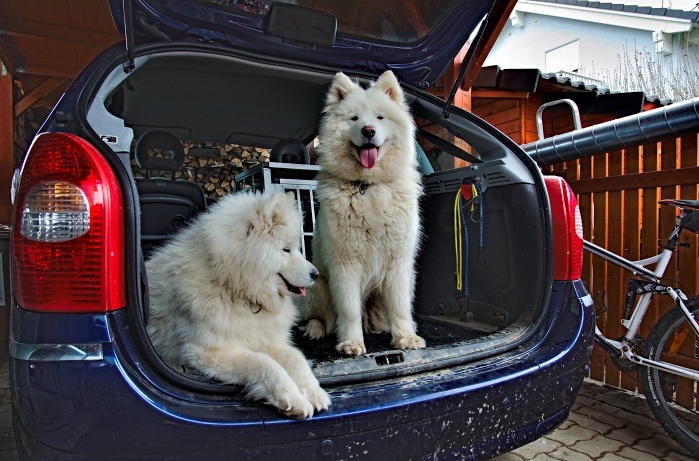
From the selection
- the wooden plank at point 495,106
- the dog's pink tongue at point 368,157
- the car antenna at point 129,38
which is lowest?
the dog's pink tongue at point 368,157

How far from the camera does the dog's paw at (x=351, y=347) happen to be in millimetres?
A: 2193

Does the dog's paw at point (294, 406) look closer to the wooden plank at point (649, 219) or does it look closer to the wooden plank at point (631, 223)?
the wooden plank at point (649, 219)

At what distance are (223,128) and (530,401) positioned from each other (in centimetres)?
308

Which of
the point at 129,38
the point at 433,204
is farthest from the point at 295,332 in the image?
the point at 129,38

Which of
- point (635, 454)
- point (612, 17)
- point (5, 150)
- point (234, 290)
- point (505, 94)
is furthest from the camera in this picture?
point (612, 17)

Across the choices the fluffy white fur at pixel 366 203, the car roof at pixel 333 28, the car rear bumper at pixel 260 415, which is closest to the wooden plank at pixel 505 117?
the car roof at pixel 333 28

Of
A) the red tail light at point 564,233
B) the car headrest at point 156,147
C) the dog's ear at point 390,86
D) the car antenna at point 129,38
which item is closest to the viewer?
the car antenna at point 129,38

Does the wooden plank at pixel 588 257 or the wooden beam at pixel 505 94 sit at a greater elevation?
the wooden beam at pixel 505 94

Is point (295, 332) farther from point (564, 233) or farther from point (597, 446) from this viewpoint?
point (597, 446)

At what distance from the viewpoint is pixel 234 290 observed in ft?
5.95

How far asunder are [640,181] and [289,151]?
2.90 m

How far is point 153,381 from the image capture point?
1.28m

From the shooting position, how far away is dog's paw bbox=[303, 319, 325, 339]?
2652mm

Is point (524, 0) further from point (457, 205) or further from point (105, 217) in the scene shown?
point (105, 217)
